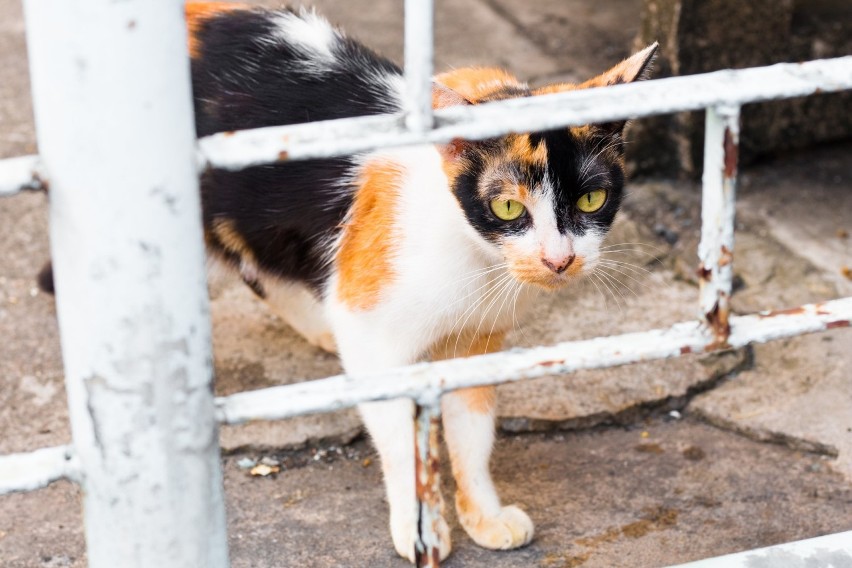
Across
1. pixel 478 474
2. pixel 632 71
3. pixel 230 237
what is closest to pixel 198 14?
pixel 230 237

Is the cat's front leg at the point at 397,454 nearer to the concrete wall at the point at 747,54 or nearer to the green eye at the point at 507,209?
the green eye at the point at 507,209

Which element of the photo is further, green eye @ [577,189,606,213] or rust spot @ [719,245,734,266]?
green eye @ [577,189,606,213]

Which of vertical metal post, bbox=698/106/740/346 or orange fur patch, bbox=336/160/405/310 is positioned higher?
vertical metal post, bbox=698/106/740/346

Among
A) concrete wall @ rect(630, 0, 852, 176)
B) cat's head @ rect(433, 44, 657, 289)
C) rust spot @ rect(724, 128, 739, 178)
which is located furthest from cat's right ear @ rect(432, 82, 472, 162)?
concrete wall @ rect(630, 0, 852, 176)

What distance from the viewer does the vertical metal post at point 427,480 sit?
1.41 m

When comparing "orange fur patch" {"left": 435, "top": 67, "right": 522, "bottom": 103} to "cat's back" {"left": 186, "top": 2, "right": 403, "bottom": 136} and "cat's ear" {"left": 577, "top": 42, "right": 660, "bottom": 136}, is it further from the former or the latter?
"cat's ear" {"left": 577, "top": 42, "right": 660, "bottom": 136}

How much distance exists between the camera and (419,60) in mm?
1246

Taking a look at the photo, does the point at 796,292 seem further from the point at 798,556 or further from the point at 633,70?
the point at 798,556

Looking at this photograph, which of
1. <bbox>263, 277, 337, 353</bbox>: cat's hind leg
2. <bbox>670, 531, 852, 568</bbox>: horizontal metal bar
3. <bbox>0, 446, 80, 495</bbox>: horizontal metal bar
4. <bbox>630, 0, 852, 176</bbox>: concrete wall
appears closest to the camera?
<bbox>0, 446, 80, 495</bbox>: horizontal metal bar

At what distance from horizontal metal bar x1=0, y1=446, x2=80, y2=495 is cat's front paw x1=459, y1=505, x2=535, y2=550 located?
1146 mm

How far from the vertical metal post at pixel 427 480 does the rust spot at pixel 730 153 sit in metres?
0.46

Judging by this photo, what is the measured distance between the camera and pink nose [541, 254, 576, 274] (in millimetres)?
2018

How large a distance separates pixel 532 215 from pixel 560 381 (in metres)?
0.89

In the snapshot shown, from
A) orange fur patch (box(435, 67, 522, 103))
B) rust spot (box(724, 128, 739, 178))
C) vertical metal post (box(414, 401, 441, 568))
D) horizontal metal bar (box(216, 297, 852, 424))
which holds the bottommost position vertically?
vertical metal post (box(414, 401, 441, 568))
